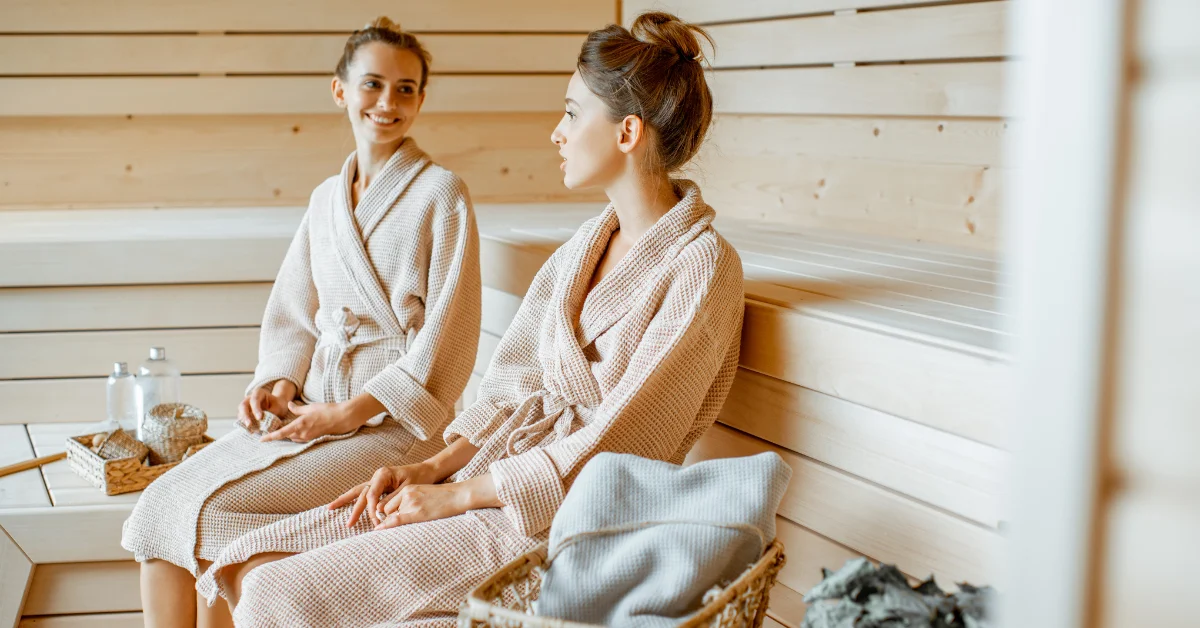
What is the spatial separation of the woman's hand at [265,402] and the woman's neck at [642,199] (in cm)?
77

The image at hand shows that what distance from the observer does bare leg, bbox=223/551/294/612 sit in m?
1.63

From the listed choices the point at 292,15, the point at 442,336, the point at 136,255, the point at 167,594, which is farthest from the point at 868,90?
the point at 167,594

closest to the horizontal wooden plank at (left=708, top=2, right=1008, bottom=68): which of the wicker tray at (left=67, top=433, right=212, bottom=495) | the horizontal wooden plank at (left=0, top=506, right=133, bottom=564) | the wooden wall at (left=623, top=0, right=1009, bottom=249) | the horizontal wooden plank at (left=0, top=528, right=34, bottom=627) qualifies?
the wooden wall at (left=623, top=0, right=1009, bottom=249)

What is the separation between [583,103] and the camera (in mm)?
1691

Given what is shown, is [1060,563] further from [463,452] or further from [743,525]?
[463,452]

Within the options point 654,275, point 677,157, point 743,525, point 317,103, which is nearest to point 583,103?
point 677,157

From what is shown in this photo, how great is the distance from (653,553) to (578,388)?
1.39 feet

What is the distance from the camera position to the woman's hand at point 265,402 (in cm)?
204

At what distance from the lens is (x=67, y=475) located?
2289mm

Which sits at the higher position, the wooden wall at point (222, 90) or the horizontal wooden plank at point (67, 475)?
the wooden wall at point (222, 90)

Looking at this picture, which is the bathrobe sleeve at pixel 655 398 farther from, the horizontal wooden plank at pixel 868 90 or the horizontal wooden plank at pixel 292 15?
the horizontal wooden plank at pixel 292 15

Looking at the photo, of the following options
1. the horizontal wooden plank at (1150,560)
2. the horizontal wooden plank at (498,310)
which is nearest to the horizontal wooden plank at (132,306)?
the horizontal wooden plank at (498,310)

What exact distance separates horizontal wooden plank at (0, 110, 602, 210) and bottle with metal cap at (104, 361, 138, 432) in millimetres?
1258

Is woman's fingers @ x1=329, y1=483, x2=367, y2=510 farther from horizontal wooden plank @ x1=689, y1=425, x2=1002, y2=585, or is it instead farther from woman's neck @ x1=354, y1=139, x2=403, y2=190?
woman's neck @ x1=354, y1=139, x2=403, y2=190
